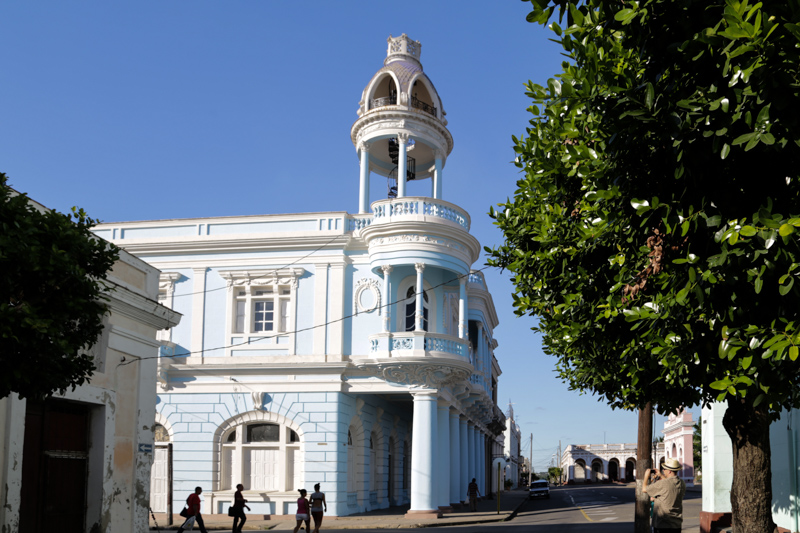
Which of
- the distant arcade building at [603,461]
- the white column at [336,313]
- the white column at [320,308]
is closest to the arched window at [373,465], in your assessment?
the white column at [336,313]

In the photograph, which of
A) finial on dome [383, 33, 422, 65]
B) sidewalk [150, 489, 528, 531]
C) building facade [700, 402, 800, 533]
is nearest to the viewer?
building facade [700, 402, 800, 533]

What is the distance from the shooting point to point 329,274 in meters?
27.9

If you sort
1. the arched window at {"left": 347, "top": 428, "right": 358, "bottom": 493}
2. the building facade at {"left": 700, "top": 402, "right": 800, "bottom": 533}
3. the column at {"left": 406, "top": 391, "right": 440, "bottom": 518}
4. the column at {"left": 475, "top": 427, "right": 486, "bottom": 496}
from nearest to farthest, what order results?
the building facade at {"left": 700, "top": 402, "right": 800, "bottom": 533} < the column at {"left": 406, "top": 391, "right": 440, "bottom": 518} < the arched window at {"left": 347, "top": 428, "right": 358, "bottom": 493} < the column at {"left": 475, "top": 427, "right": 486, "bottom": 496}

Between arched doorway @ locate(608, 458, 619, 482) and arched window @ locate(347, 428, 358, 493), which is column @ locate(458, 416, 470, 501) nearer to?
arched window @ locate(347, 428, 358, 493)

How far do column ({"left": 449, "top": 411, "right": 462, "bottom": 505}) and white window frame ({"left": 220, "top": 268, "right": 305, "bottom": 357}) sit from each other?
7.43 metres

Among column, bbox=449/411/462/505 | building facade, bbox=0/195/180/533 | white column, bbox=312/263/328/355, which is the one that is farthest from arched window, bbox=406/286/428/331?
building facade, bbox=0/195/180/533

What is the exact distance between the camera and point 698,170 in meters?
5.79

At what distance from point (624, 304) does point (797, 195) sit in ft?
8.55

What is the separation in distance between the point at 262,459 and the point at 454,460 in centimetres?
862

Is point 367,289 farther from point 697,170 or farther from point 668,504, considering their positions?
point 697,170

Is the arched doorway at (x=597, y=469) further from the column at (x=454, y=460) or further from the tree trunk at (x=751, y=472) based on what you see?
the tree trunk at (x=751, y=472)

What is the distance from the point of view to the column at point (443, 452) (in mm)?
27703

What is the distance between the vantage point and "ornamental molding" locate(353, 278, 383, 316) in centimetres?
2753

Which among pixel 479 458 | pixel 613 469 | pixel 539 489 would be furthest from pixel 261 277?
pixel 613 469
